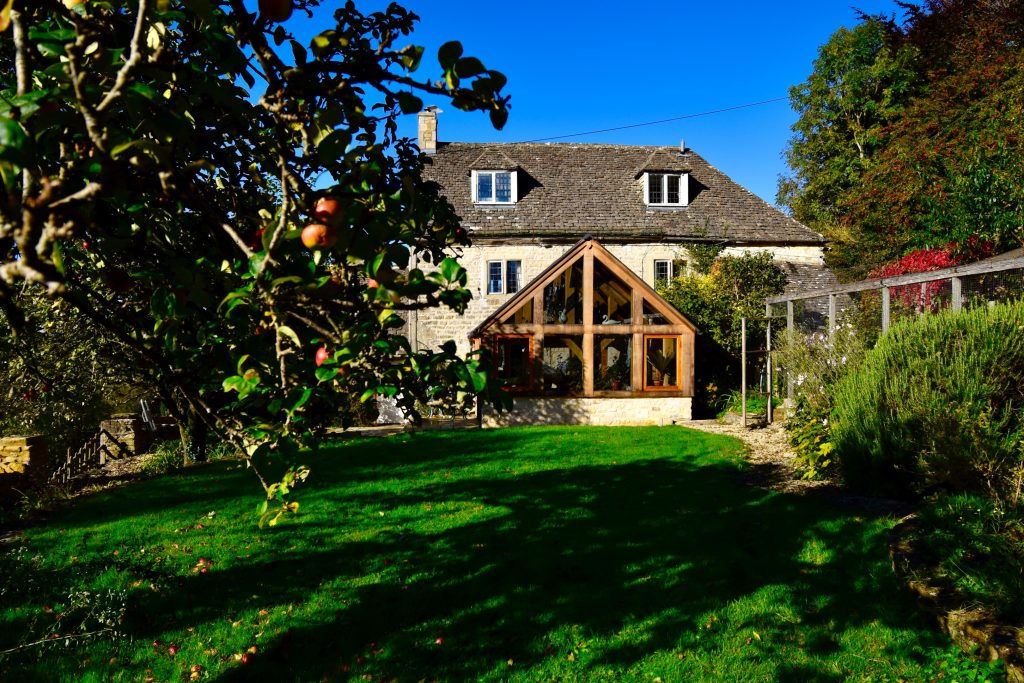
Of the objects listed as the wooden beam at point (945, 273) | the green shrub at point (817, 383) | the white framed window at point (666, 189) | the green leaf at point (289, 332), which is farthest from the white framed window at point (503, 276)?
the green leaf at point (289, 332)

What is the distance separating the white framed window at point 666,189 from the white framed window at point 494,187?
17.0ft

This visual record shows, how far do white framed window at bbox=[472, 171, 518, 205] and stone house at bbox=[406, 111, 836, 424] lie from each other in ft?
0.13

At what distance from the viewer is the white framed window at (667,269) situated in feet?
75.7

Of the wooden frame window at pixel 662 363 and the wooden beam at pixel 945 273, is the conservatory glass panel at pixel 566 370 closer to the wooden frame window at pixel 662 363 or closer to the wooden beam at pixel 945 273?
the wooden frame window at pixel 662 363

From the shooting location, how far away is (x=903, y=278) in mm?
11656

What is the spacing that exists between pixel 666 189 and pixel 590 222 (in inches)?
141

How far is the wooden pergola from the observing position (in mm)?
16703

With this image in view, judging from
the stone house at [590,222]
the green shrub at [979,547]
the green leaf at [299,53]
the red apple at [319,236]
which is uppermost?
the stone house at [590,222]

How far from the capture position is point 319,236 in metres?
1.83

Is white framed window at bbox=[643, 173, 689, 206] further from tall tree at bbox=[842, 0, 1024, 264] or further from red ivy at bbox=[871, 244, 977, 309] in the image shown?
tall tree at bbox=[842, 0, 1024, 264]

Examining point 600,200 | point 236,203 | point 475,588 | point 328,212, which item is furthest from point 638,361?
point 328,212

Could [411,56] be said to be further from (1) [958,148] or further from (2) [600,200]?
(1) [958,148]

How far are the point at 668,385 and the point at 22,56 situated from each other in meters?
16.9

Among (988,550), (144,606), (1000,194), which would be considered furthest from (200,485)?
(1000,194)
